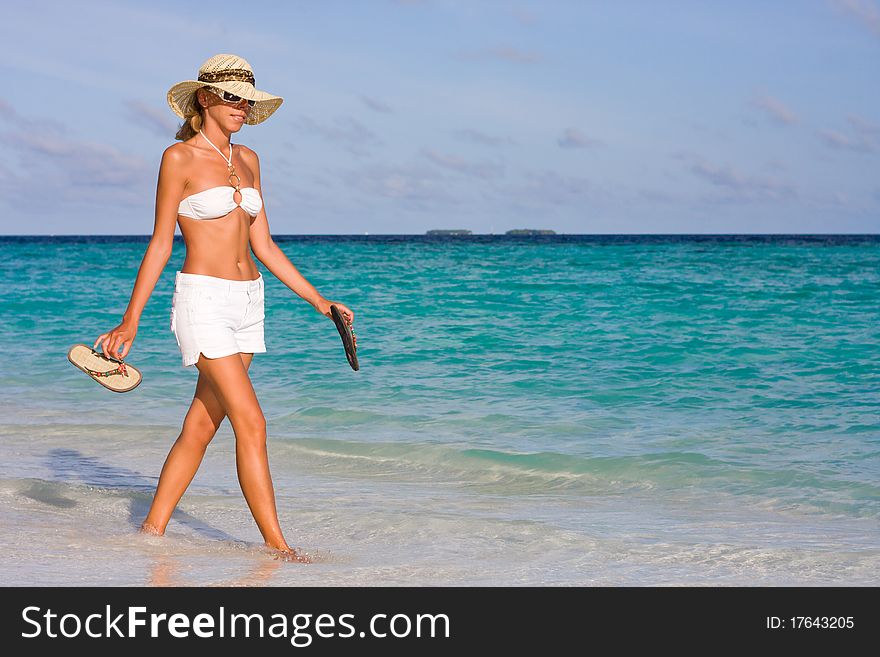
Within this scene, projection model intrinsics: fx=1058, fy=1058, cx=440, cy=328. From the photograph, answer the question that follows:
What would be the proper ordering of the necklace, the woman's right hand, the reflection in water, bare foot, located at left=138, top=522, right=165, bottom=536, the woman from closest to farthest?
the reflection in water
the woman's right hand
the woman
the necklace
bare foot, located at left=138, top=522, right=165, bottom=536

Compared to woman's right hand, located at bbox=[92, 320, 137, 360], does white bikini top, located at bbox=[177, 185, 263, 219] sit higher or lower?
higher

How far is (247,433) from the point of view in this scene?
164 inches

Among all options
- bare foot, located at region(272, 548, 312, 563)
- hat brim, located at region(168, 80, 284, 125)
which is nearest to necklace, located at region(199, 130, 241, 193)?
hat brim, located at region(168, 80, 284, 125)

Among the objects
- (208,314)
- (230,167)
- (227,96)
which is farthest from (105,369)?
(227,96)

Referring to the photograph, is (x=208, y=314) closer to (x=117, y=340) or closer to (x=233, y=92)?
(x=117, y=340)

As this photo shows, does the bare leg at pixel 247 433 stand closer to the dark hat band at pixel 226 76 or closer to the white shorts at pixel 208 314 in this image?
the white shorts at pixel 208 314

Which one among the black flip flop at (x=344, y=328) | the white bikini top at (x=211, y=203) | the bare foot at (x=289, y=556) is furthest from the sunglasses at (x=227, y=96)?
the bare foot at (x=289, y=556)

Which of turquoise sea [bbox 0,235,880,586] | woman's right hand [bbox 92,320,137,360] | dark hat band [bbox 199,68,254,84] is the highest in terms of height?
dark hat band [bbox 199,68,254,84]

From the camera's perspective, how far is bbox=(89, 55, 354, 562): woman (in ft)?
13.4

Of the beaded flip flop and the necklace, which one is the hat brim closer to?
the necklace

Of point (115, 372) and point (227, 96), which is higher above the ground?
point (227, 96)

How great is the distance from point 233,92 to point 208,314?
0.87m

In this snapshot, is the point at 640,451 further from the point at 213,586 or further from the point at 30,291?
the point at 30,291

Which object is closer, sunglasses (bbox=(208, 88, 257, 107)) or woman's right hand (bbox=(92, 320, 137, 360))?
woman's right hand (bbox=(92, 320, 137, 360))
